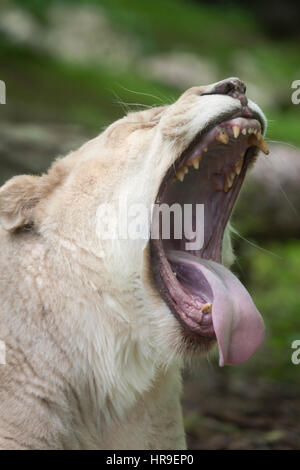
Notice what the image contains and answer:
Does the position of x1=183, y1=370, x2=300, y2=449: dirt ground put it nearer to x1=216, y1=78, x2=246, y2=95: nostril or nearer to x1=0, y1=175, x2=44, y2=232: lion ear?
x1=0, y1=175, x2=44, y2=232: lion ear

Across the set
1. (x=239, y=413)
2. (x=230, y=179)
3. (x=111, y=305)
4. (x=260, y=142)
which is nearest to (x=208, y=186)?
(x=230, y=179)

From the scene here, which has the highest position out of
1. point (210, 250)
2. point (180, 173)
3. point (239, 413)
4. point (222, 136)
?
point (222, 136)

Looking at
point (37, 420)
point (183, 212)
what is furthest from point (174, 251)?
point (37, 420)

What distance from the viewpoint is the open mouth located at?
2.98 metres

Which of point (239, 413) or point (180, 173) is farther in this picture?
point (239, 413)

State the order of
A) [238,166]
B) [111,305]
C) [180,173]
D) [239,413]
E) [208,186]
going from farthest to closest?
[239,413] → [208,186] → [238,166] → [180,173] → [111,305]

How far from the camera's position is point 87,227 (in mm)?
3004

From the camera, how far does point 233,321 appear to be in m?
2.96

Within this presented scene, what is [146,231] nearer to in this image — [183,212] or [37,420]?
[183,212]

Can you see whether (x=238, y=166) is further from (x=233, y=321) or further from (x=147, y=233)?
(x=233, y=321)

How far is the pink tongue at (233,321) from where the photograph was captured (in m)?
2.91

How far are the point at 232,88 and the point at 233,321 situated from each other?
0.96 metres

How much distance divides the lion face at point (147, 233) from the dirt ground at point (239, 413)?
1454 millimetres

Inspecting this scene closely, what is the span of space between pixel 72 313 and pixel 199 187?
937 millimetres
